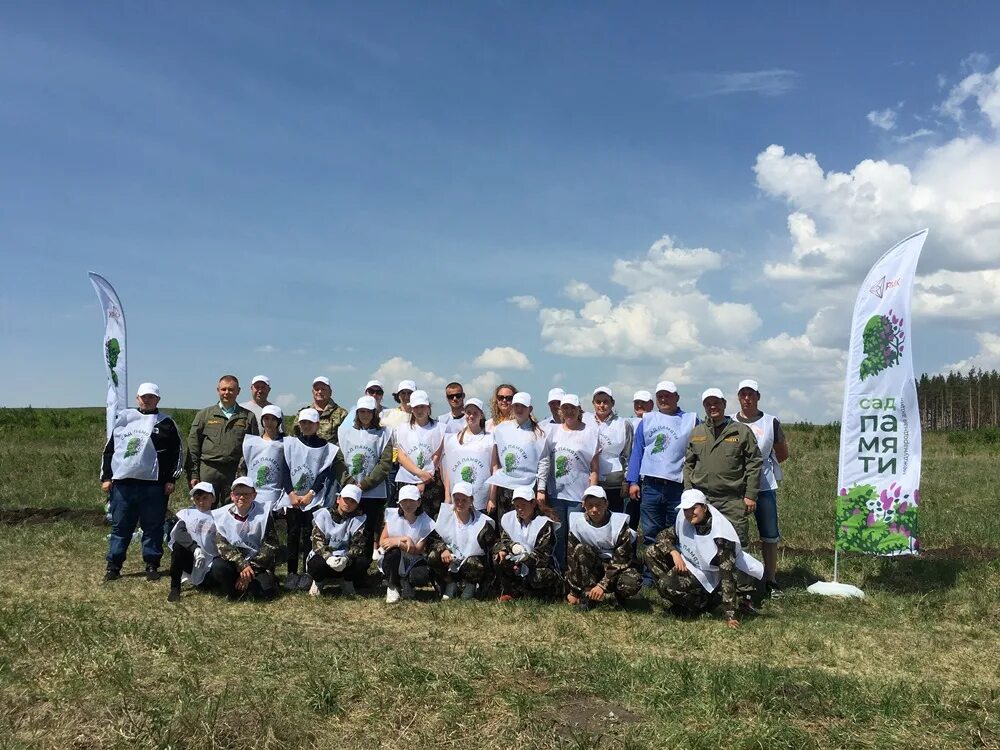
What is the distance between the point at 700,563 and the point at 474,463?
233 centimetres

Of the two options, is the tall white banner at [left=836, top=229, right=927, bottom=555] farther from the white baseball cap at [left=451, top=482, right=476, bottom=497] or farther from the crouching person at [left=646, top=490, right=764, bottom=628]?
the white baseball cap at [left=451, top=482, right=476, bottom=497]

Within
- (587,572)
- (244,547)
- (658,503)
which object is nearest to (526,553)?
(587,572)

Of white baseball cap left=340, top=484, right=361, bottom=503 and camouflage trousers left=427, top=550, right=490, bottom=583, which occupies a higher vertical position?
white baseball cap left=340, top=484, right=361, bottom=503

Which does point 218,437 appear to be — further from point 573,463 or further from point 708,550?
point 708,550

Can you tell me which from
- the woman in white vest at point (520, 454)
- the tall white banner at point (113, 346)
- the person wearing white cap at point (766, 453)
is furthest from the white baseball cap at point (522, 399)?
the tall white banner at point (113, 346)

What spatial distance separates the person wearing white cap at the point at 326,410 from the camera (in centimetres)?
853

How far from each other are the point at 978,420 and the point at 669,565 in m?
80.9

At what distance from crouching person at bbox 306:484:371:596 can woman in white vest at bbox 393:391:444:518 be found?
0.55 m

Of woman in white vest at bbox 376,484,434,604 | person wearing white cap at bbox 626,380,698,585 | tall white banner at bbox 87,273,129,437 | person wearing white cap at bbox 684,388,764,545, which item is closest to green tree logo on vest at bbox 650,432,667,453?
person wearing white cap at bbox 626,380,698,585

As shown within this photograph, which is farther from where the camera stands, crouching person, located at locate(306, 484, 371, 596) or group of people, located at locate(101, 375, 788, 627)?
crouching person, located at locate(306, 484, 371, 596)

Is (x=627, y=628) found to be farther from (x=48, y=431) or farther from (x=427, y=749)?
(x=48, y=431)

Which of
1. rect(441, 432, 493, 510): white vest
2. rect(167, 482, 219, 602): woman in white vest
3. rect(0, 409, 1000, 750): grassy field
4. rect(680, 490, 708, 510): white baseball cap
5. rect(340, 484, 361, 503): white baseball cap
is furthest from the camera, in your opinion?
rect(441, 432, 493, 510): white vest

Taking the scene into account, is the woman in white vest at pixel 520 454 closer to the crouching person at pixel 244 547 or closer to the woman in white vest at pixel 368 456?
the woman in white vest at pixel 368 456

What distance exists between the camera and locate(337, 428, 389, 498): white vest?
8.05 meters
